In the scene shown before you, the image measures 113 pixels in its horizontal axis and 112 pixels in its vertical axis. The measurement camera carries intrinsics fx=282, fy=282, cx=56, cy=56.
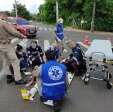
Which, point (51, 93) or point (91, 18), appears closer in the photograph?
point (51, 93)

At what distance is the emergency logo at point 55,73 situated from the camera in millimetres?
6332

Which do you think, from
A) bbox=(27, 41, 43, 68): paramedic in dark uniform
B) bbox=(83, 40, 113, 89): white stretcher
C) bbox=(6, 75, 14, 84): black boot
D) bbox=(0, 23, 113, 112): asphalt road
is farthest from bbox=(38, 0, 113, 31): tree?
bbox=(0, 23, 113, 112): asphalt road

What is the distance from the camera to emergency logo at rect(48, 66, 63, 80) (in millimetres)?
6332

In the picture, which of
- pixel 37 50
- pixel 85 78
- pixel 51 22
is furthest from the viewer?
pixel 51 22

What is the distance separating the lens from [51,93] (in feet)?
21.0

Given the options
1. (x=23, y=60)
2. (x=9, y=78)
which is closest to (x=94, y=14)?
(x=23, y=60)

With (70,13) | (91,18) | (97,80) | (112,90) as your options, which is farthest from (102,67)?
(70,13)

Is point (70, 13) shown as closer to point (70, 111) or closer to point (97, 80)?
point (97, 80)

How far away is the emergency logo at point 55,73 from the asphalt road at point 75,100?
2.64 ft

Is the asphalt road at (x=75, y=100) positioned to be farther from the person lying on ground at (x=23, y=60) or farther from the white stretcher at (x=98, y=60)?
the person lying on ground at (x=23, y=60)

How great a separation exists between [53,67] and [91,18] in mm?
22876

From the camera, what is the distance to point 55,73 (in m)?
6.38

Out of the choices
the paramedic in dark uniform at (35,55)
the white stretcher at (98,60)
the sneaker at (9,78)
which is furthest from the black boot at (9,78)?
the white stretcher at (98,60)

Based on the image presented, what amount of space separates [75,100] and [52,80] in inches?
45.4
